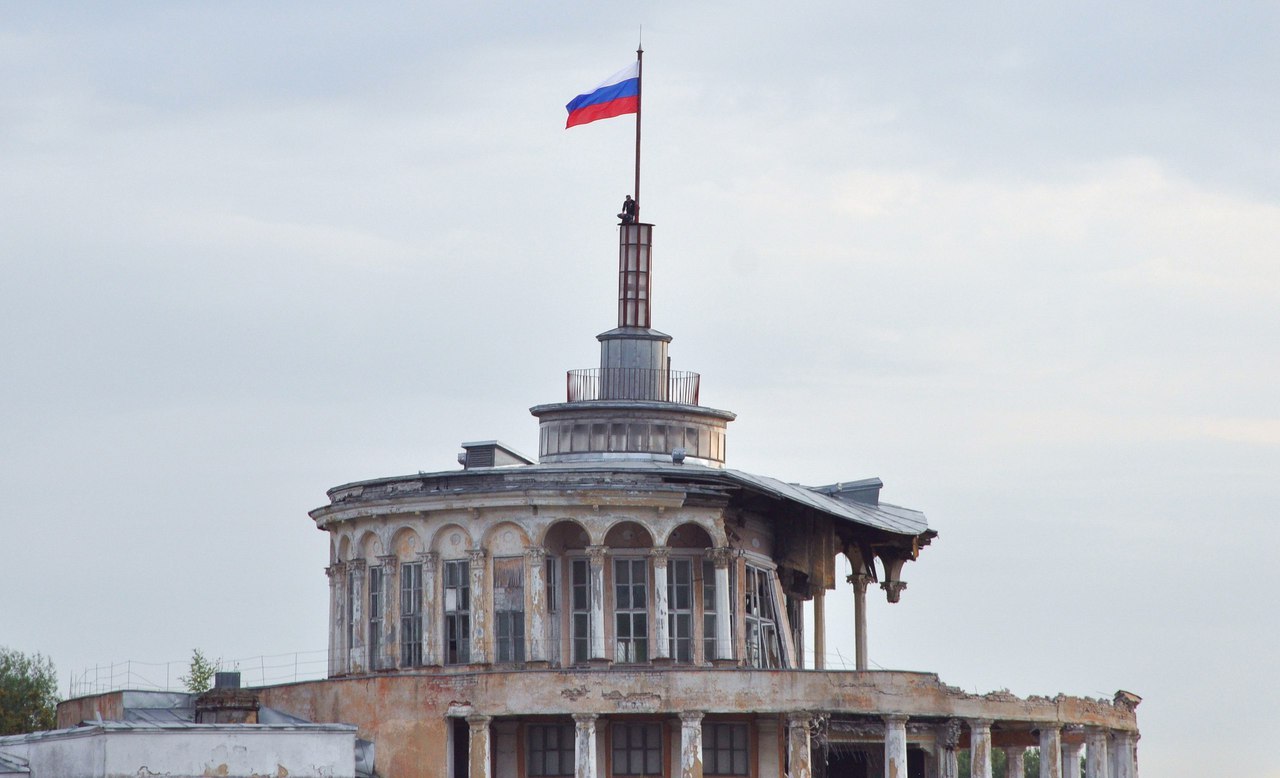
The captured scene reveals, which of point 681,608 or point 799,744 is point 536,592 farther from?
point 799,744

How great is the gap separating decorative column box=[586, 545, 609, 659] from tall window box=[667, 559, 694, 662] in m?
2.21

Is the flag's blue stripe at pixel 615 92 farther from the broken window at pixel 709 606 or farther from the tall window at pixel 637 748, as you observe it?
the tall window at pixel 637 748

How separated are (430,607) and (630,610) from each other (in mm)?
6047

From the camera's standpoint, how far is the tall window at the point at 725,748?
7481 centimetres

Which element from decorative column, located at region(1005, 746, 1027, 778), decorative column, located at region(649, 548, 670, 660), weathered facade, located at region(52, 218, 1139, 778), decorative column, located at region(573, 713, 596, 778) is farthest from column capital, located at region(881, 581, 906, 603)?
decorative column, located at region(573, 713, 596, 778)

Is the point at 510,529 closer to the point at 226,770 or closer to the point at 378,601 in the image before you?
the point at 378,601

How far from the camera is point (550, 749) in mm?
74250

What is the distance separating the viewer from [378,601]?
81812 mm

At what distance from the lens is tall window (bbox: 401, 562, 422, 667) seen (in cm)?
7994

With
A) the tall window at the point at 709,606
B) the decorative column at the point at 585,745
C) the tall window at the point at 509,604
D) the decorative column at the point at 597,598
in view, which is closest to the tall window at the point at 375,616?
the tall window at the point at 509,604

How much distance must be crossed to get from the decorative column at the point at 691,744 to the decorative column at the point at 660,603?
19.9ft

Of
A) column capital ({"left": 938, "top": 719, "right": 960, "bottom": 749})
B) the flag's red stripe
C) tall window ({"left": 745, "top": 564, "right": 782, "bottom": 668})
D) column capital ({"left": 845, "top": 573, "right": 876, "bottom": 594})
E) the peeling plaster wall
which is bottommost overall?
column capital ({"left": 938, "top": 719, "right": 960, "bottom": 749})

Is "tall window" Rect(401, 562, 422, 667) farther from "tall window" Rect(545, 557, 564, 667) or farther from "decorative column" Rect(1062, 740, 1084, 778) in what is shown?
"decorative column" Rect(1062, 740, 1084, 778)

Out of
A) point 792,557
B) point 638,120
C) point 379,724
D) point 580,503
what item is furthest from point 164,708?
point 638,120
